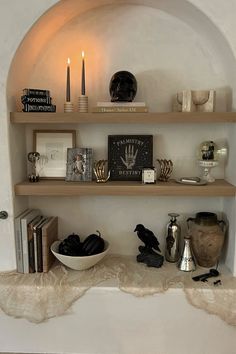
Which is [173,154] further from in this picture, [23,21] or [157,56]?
[23,21]

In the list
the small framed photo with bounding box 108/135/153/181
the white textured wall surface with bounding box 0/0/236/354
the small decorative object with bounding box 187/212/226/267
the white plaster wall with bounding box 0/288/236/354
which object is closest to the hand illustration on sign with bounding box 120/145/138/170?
the small framed photo with bounding box 108/135/153/181

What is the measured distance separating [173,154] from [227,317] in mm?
889

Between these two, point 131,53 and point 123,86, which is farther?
point 131,53

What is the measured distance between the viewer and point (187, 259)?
171cm

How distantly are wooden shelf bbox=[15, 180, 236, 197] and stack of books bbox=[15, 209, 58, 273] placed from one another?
18cm

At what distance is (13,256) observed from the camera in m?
1.69

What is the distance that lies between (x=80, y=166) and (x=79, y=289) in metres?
0.65


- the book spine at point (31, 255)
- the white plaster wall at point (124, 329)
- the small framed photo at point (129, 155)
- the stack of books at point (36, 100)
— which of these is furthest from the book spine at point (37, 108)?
the white plaster wall at point (124, 329)

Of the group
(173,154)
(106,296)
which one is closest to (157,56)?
(173,154)

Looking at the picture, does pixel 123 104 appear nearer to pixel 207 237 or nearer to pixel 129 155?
pixel 129 155

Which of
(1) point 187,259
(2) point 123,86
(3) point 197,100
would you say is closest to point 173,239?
(1) point 187,259

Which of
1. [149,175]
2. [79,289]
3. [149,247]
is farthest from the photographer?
[149,247]

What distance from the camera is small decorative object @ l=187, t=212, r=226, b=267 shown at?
1.68 metres

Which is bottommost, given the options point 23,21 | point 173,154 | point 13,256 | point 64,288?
point 64,288
